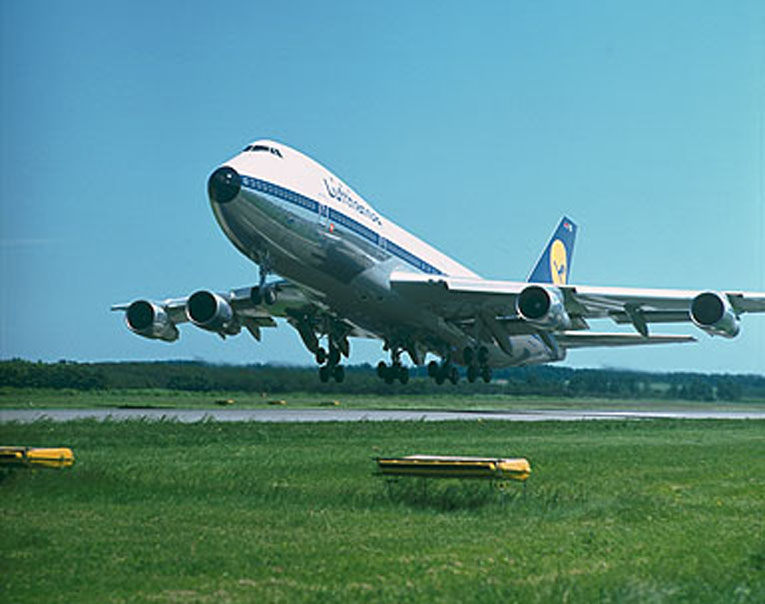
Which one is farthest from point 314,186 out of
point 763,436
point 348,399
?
point 348,399

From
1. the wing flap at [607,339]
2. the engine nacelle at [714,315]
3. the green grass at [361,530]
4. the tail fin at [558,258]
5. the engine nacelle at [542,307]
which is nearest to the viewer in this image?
the green grass at [361,530]

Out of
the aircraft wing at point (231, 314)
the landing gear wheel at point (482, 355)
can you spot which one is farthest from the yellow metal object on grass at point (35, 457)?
the landing gear wheel at point (482, 355)

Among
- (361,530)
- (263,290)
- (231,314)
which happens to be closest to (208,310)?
(231,314)

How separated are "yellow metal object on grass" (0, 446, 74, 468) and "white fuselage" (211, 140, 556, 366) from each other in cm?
1814

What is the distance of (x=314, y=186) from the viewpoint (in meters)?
35.2

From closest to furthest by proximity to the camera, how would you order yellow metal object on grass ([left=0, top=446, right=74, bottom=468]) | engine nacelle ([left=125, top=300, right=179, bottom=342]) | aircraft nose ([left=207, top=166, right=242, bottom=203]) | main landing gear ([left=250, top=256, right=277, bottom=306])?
yellow metal object on grass ([left=0, top=446, right=74, bottom=468]), aircraft nose ([left=207, top=166, right=242, bottom=203]), main landing gear ([left=250, top=256, right=277, bottom=306]), engine nacelle ([left=125, top=300, right=179, bottom=342])

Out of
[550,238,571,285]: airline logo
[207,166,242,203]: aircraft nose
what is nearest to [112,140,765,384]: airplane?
[207,166,242,203]: aircraft nose

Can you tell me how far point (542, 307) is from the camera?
3919cm

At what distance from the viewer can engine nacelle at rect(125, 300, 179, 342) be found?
44.9 metres

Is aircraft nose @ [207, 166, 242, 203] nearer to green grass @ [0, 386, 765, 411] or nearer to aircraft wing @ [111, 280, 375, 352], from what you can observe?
aircraft wing @ [111, 280, 375, 352]

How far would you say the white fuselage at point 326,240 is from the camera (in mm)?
33188

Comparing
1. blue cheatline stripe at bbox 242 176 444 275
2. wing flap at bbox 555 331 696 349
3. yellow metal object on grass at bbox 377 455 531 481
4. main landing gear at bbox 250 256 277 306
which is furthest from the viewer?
wing flap at bbox 555 331 696 349

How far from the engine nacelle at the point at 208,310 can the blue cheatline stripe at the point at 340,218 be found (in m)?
8.03

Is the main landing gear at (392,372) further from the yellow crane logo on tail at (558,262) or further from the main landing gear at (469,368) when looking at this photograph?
the yellow crane logo on tail at (558,262)
